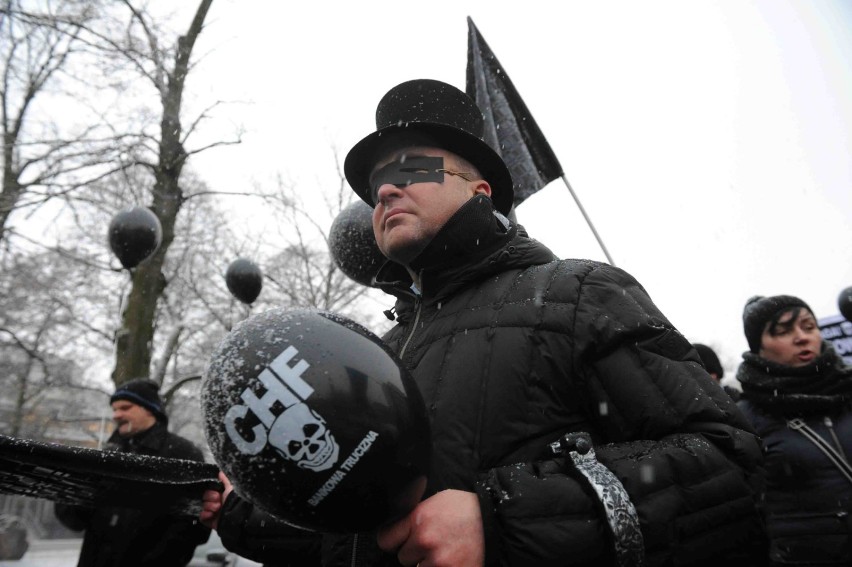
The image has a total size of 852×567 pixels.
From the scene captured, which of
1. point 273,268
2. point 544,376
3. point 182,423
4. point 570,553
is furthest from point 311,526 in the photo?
point 182,423

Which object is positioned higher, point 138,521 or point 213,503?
point 213,503

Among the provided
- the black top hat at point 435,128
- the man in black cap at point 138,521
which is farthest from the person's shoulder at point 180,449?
the black top hat at point 435,128

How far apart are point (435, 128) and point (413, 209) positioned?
1.27 feet

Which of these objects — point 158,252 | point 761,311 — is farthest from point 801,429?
point 158,252

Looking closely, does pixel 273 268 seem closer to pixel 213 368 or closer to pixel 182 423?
pixel 182 423

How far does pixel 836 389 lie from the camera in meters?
3.40

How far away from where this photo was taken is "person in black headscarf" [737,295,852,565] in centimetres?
314

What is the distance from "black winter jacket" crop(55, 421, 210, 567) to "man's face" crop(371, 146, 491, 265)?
1868 mm

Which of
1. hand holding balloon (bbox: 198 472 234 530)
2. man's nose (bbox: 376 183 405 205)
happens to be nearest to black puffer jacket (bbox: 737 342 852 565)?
man's nose (bbox: 376 183 405 205)

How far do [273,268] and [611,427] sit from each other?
17215 millimetres

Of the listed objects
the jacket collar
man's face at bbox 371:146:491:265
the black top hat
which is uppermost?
the black top hat

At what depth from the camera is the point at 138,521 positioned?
3180 millimetres

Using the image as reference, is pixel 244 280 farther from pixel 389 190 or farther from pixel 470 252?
pixel 470 252

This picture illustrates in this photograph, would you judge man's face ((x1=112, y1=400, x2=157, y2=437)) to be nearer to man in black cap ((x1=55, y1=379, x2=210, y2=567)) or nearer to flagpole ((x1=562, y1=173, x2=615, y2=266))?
man in black cap ((x1=55, y1=379, x2=210, y2=567))
